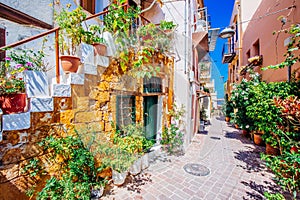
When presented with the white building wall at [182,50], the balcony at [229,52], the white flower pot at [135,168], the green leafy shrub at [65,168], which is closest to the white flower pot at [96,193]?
Answer: the green leafy shrub at [65,168]

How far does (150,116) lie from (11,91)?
382 cm

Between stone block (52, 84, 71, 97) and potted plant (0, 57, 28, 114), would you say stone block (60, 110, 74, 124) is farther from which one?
potted plant (0, 57, 28, 114)

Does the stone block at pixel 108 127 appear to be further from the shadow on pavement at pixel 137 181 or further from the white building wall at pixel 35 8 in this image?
the white building wall at pixel 35 8

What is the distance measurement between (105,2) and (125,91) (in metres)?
3.15

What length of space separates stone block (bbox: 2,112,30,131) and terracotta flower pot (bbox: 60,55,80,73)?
2.97ft

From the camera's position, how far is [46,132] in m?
2.21

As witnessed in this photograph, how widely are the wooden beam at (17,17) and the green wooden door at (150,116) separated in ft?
11.2

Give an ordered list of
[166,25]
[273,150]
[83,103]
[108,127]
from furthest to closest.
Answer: [273,150], [166,25], [108,127], [83,103]

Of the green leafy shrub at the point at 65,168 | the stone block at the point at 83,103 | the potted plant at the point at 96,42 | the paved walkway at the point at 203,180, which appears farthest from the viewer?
the paved walkway at the point at 203,180

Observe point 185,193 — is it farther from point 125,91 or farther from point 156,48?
point 156,48

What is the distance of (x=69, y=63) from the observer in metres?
2.34

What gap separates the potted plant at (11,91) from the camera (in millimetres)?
1773

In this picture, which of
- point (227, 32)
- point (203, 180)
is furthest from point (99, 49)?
point (227, 32)

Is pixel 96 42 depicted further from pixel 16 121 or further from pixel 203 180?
pixel 203 180
